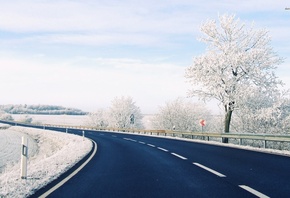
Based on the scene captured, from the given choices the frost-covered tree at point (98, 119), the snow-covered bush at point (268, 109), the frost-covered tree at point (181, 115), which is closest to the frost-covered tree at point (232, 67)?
the snow-covered bush at point (268, 109)

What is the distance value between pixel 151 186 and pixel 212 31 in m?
24.8

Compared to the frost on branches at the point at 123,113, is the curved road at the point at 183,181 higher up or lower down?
lower down

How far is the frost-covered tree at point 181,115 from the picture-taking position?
58.2 m

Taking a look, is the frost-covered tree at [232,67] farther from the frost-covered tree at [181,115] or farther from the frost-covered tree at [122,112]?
the frost-covered tree at [122,112]

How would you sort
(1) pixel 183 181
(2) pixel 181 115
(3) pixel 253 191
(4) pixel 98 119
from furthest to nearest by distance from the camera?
(4) pixel 98 119 → (2) pixel 181 115 → (1) pixel 183 181 → (3) pixel 253 191

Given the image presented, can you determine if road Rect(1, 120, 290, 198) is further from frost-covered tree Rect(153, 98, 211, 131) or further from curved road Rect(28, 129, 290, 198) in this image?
frost-covered tree Rect(153, 98, 211, 131)

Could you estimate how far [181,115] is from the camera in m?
58.7

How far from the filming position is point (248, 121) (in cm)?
3450

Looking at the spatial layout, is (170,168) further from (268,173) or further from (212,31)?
(212,31)

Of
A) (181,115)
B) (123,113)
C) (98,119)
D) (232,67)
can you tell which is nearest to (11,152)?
(232,67)

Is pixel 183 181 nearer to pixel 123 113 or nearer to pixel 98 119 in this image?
pixel 123 113

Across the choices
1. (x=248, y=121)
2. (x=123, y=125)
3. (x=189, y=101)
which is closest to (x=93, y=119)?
(x=123, y=125)

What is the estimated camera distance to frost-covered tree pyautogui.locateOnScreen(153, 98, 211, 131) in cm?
5825

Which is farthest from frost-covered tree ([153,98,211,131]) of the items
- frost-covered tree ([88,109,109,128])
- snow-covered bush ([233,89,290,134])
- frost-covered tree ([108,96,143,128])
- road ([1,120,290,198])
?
road ([1,120,290,198])
